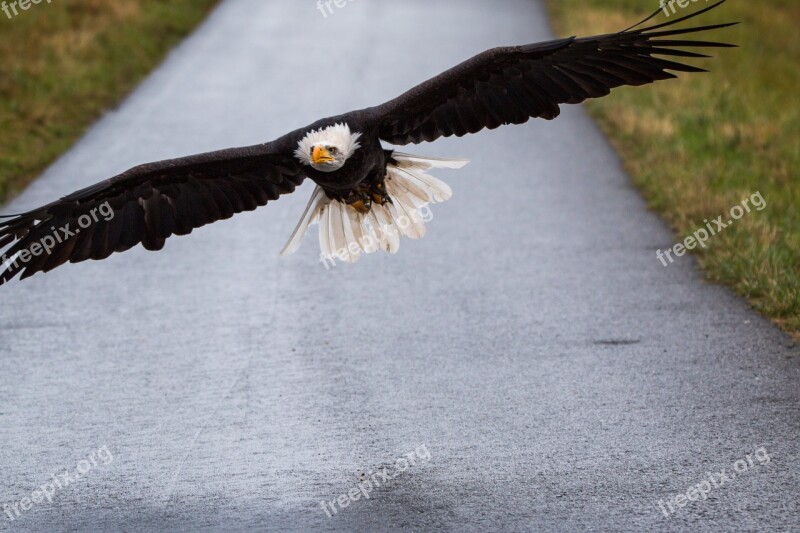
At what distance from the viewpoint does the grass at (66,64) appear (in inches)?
422

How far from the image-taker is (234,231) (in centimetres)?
895

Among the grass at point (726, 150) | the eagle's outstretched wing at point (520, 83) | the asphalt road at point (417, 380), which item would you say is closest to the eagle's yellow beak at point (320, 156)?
the eagle's outstretched wing at point (520, 83)

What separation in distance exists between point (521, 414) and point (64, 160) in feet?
21.3

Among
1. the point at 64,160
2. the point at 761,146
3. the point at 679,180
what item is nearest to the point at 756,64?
the point at 761,146

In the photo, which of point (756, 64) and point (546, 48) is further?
point (756, 64)

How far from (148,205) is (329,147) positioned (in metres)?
1.21

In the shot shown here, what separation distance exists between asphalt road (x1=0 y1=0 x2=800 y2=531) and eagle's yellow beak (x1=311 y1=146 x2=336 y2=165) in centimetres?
117

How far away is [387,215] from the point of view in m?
7.03

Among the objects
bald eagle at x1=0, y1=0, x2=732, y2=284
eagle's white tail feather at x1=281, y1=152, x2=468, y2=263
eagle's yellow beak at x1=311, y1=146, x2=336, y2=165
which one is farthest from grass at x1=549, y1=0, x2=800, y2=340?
eagle's yellow beak at x1=311, y1=146, x2=336, y2=165

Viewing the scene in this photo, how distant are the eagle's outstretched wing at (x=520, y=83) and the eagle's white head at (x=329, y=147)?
0.99 feet

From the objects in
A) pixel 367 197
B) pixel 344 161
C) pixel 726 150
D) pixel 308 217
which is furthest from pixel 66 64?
pixel 344 161

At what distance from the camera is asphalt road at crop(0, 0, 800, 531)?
15.3ft

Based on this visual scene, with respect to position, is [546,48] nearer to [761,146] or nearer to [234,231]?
[234,231]

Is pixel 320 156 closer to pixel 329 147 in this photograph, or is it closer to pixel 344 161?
pixel 329 147
